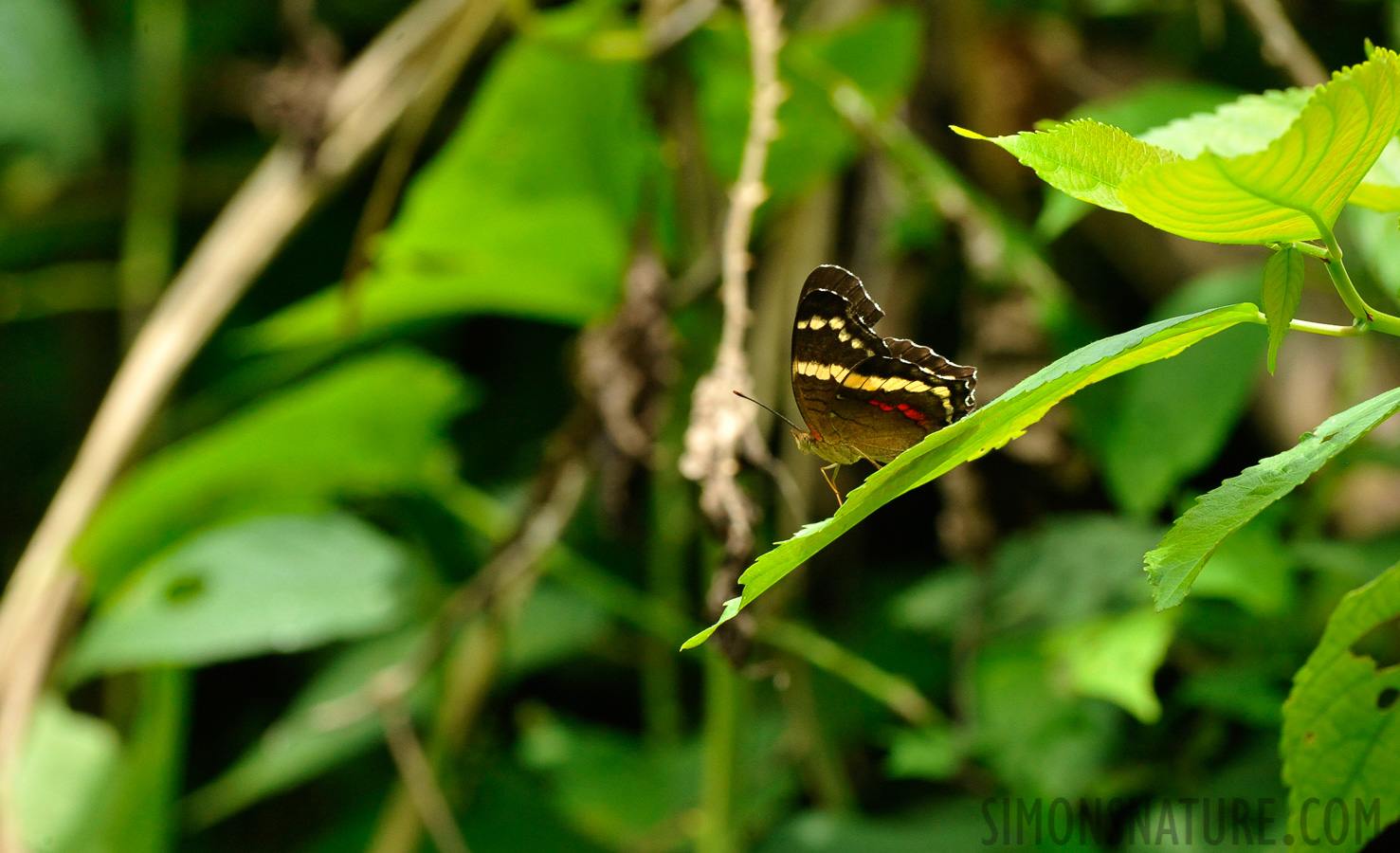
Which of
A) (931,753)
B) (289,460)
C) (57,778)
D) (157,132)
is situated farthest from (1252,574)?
(157,132)

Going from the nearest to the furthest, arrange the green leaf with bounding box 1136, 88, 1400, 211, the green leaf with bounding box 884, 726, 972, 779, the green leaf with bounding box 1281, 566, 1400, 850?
the green leaf with bounding box 1281, 566, 1400, 850, the green leaf with bounding box 1136, 88, 1400, 211, the green leaf with bounding box 884, 726, 972, 779

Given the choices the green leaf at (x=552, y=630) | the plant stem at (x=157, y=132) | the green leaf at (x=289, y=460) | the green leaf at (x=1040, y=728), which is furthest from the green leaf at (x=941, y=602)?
the plant stem at (x=157, y=132)

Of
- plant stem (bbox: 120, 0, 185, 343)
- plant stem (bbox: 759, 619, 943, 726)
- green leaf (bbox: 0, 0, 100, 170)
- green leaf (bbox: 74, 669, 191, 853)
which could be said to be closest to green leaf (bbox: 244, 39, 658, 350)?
plant stem (bbox: 759, 619, 943, 726)

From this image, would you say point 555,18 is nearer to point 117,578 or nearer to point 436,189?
point 436,189

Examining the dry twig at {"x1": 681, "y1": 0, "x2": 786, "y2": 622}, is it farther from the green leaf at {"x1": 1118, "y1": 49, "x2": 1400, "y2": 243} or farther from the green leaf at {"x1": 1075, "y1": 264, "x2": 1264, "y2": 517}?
the green leaf at {"x1": 1075, "y1": 264, "x2": 1264, "y2": 517}

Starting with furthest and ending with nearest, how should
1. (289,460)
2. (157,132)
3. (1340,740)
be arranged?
(157,132) → (289,460) → (1340,740)

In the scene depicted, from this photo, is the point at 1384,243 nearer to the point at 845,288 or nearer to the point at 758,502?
the point at 845,288

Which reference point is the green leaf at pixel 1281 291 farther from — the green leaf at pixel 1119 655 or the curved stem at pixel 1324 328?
the green leaf at pixel 1119 655
